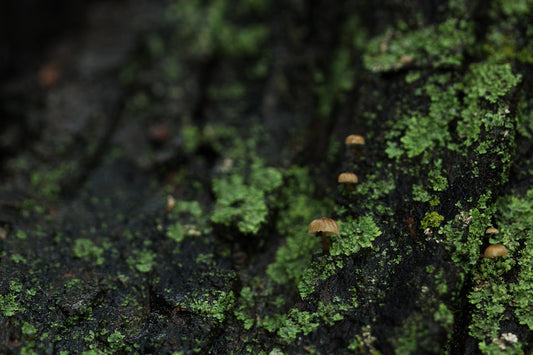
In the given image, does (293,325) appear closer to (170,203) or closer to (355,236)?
(355,236)

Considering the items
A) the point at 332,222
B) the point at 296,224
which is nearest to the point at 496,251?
the point at 332,222

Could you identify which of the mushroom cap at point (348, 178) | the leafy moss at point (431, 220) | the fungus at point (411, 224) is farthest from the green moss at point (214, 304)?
the leafy moss at point (431, 220)

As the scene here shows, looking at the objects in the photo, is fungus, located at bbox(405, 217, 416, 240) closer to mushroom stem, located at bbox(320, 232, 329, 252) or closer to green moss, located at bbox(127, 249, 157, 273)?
mushroom stem, located at bbox(320, 232, 329, 252)

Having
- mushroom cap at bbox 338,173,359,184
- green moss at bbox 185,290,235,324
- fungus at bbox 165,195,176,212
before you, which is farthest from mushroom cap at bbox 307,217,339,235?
fungus at bbox 165,195,176,212

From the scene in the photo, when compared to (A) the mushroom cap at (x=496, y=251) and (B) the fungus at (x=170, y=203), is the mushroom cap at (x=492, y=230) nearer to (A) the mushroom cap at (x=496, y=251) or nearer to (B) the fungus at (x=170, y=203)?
(A) the mushroom cap at (x=496, y=251)

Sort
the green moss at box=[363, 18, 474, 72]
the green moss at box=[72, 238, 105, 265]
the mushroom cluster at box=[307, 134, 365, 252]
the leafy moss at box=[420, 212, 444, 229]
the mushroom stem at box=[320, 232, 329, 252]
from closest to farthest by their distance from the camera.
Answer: the mushroom cluster at box=[307, 134, 365, 252] < the leafy moss at box=[420, 212, 444, 229] < the mushroom stem at box=[320, 232, 329, 252] < the green moss at box=[72, 238, 105, 265] < the green moss at box=[363, 18, 474, 72]

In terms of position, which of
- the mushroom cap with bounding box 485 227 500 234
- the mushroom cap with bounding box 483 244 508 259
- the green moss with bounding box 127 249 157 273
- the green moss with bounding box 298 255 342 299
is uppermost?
the mushroom cap with bounding box 485 227 500 234

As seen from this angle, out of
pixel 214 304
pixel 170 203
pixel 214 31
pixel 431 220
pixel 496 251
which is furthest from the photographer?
pixel 214 31

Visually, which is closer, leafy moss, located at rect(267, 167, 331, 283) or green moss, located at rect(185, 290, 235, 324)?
green moss, located at rect(185, 290, 235, 324)

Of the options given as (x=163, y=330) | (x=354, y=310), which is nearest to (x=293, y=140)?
(x=354, y=310)
